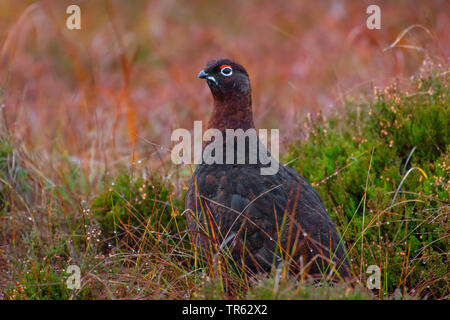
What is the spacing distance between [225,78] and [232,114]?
281 millimetres

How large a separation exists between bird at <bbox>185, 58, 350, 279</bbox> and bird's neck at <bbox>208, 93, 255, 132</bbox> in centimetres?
2

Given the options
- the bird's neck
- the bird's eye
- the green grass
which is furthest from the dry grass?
the bird's eye

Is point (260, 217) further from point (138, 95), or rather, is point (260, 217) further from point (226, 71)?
point (138, 95)

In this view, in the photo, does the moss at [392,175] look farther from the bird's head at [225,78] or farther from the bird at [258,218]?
the bird's head at [225,78]

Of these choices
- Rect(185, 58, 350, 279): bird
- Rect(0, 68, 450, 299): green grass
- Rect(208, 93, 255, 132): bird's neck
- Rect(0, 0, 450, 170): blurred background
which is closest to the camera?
Rect(0, 68, 450, 299): green grass

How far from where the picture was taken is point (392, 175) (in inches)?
174

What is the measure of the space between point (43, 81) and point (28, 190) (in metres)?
6.05

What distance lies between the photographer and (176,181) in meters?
5.03

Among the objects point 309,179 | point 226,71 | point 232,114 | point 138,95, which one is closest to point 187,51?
point 138,95

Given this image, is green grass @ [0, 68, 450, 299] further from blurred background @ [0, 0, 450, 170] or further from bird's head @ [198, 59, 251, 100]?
blurred background @ [0, 0, 450, 170]

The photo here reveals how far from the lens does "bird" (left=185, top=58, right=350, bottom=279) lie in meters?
3.63

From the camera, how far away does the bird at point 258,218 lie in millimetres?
3635
